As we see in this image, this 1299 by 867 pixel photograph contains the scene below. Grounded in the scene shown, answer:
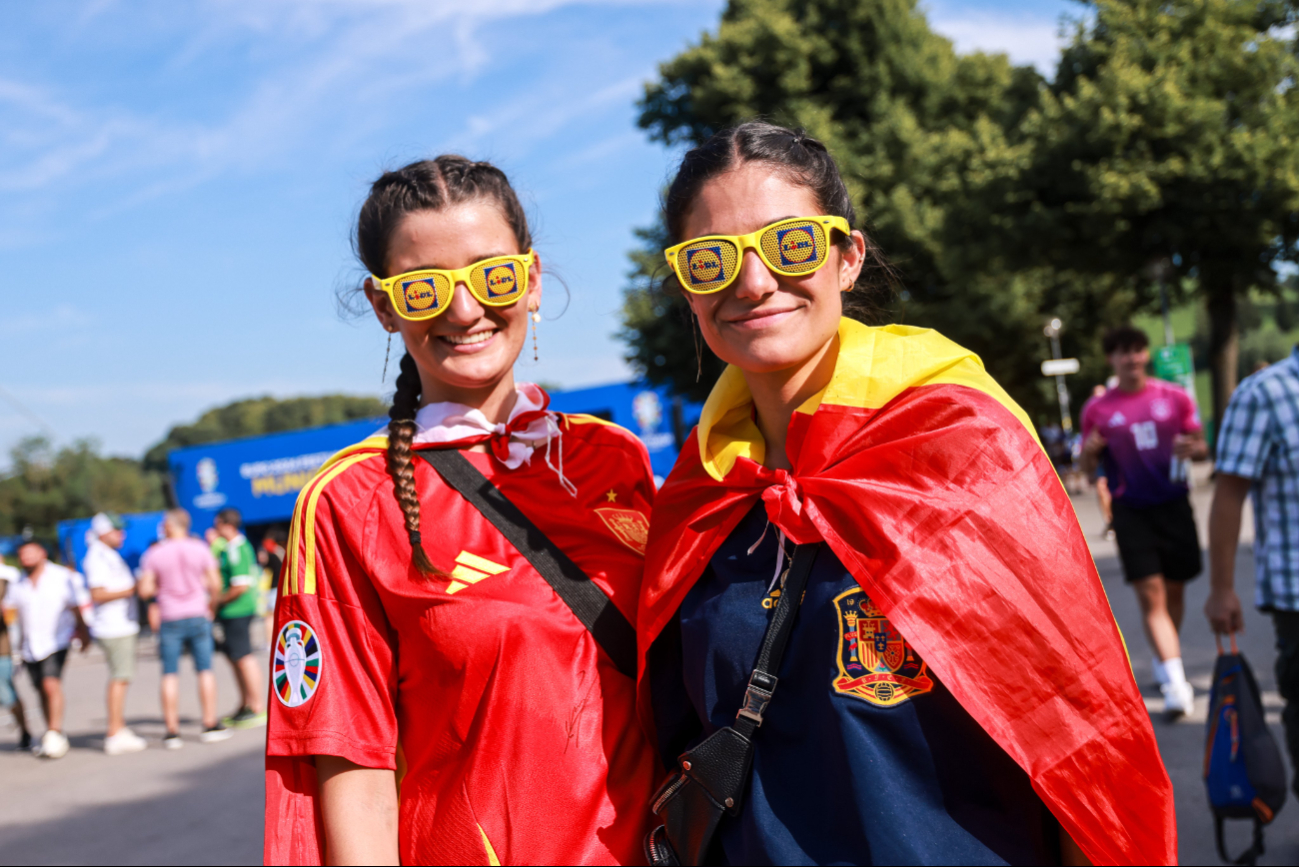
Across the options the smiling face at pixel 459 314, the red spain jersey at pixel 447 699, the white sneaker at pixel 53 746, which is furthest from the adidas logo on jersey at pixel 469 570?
the white sneaker at pixel 53 746

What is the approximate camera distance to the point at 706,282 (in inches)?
75.9

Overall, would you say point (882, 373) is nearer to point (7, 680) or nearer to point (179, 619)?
point (179, 619)

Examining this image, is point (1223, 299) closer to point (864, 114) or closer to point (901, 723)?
point (864, 114)

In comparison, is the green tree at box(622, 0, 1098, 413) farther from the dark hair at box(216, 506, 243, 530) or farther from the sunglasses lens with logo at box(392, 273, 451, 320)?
the sunglasses lens with logo at box(392, 273, 451, 320)

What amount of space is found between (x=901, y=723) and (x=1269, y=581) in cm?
284

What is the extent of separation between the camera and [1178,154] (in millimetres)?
17906

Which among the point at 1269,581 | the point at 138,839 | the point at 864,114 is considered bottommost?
the point at 138,839

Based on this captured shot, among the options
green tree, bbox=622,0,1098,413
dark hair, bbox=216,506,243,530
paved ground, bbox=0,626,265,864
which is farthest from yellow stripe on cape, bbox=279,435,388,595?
green tree, bbox=622,0,1098,413

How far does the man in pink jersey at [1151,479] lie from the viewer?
238 inches

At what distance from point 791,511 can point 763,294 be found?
0.42 m

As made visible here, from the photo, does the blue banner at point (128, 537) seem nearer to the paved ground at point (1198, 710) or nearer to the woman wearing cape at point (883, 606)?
the paved ground at point (1198, 710)

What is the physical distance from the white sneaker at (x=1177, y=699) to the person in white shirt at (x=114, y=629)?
8183 mm

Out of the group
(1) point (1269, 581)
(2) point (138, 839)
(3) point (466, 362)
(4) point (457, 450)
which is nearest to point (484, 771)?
(4) point (457, 450)

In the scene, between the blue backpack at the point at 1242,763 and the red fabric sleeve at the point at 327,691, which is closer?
the red fabric sleeve at the point at 327,691
